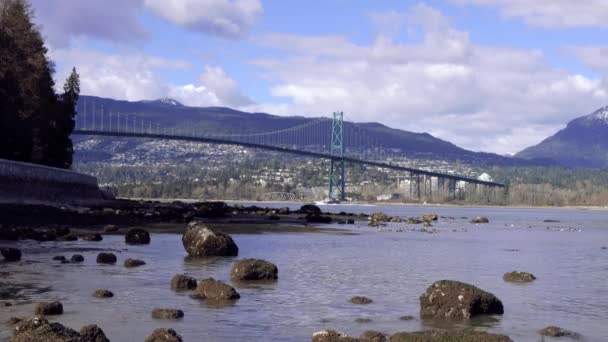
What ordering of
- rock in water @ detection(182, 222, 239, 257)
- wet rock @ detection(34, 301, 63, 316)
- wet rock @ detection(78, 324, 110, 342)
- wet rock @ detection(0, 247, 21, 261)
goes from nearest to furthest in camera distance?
wet rock @ detection(78, 324, 110, 342) → wet rock @ detection(34, 301, 63, 316) → wet rock @ detection(0, 247, 21, 261) → rock in water @ detection(182, 222, 239, 257)

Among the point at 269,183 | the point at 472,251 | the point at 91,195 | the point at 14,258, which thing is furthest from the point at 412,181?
the point at 14,258

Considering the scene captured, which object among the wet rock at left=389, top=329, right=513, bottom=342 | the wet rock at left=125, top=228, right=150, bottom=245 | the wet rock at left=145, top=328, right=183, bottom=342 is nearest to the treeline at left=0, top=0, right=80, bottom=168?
the wet rock at left=125, top=228, right=150, bottom=245

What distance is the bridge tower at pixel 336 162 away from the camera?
434ft

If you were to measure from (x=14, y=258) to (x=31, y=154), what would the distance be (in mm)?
30130

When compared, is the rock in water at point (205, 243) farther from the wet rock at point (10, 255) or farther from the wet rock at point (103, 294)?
the wet rock at point (103, 294)

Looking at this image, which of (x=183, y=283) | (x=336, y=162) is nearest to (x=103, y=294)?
(x=183, y=283)

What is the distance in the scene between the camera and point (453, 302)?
47.0 feet

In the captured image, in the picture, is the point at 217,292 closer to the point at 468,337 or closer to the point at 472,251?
the point at 468,337

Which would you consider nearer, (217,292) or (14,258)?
(217,292)

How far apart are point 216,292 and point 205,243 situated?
828 centimetres

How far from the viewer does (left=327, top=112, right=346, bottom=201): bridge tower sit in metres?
132

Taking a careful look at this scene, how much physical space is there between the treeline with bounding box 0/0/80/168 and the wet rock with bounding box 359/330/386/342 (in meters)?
34.7

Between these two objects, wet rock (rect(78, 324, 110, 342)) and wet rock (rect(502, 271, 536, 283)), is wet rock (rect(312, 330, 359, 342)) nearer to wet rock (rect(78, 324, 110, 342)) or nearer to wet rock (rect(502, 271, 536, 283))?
wet rock (rect(78, 324, 110, 342))

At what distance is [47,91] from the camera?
5088 centimetres
